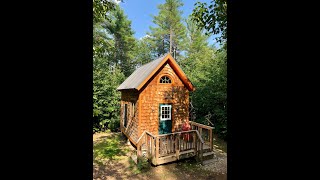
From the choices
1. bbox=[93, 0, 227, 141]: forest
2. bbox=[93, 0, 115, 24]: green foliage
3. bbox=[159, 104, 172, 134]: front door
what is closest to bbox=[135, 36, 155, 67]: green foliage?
bbox=[93, 0, 227, 141]: forest

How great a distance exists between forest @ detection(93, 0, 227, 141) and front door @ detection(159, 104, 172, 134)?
11.6 ft

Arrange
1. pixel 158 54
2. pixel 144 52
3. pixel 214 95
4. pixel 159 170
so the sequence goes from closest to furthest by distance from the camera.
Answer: pixel 159 170, pixel 214 95, pixel 144 52, pixel 158 54

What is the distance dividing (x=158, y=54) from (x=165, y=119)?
69.1ft

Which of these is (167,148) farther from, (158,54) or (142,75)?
(158,54)

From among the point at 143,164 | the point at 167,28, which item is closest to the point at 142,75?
the point at 143,164

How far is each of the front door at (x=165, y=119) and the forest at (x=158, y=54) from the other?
139 inches

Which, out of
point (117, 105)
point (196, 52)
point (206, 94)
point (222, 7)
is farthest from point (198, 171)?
point (196, 52)

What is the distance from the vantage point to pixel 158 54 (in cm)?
2980

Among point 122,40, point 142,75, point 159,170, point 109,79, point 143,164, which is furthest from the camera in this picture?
point 122,40

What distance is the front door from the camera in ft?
32.7

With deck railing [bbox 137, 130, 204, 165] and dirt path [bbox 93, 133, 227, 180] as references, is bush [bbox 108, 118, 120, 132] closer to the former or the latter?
dirt path [bbox 93, 133, 227, 180]
